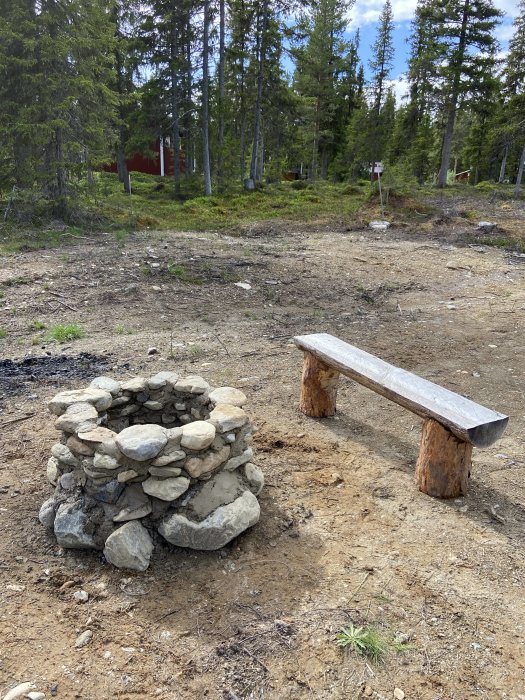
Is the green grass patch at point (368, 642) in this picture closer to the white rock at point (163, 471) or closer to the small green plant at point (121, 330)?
the white rock at point (163, 471)

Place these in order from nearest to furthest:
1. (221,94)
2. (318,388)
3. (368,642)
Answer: (368,642), (318,388), (221,94)

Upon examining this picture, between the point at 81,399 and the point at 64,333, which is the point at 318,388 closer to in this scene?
the point at 81,399

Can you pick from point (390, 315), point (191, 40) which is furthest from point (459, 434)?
point (191, 40)

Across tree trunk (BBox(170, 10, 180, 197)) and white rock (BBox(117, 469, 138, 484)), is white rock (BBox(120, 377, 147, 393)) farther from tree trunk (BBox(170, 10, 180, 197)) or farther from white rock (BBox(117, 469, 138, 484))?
tree trunk (BBox(170, 10, 180, 197))

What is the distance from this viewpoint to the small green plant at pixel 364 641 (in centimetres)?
231

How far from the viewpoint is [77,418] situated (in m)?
3.10

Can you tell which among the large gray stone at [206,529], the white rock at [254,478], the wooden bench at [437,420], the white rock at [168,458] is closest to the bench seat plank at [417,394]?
the wooden bench at [437,420]

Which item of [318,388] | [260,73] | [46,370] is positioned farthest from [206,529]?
[260,73]

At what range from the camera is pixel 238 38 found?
74.6ft

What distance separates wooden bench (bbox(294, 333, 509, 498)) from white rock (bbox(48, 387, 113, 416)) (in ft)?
6.37

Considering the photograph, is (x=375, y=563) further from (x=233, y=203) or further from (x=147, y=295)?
(x=233, y=203)

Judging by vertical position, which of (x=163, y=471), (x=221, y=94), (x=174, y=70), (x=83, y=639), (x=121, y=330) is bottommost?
(x=83, y=639)

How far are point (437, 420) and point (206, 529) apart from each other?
171 cm

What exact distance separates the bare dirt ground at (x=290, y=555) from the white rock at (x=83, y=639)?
0.12 ft
